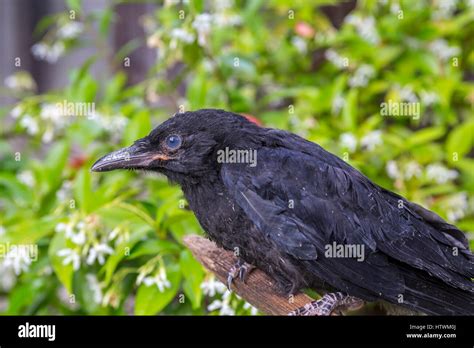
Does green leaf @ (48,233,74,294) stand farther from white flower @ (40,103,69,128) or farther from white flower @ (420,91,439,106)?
white flower @ (420,91,439,106)

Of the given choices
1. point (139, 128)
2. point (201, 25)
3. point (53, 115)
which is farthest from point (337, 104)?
point (53, 115)

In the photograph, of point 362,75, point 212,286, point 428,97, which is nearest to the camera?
point 212,286

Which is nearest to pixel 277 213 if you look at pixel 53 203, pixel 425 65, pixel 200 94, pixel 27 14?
pixel 200 94

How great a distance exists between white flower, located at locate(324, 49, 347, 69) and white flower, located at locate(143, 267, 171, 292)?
177 centimetres

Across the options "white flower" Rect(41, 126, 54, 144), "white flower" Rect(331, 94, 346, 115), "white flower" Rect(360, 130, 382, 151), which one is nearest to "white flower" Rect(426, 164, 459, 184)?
"white flower" Rect(360, 130, 382, 151)

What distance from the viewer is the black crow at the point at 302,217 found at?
2.09m

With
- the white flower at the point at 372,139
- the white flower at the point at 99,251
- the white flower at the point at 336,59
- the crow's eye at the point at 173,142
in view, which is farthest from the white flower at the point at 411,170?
the crow's eye at the point at 173,142

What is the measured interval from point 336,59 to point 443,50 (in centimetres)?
58

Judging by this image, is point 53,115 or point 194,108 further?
point 53,115

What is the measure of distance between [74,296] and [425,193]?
159 cm

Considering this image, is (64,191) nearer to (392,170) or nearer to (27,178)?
(27,178)

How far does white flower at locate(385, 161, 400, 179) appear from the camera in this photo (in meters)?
3.39

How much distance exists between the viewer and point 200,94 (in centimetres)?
326

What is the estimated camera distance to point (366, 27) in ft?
12.8
